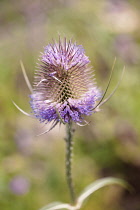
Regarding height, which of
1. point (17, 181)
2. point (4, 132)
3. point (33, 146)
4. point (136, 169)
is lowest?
point (136, 169)

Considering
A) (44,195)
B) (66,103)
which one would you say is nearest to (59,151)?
(44,195)

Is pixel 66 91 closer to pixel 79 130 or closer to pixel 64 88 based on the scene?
pixel 64 88

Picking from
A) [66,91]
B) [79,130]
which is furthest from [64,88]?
[79,130]

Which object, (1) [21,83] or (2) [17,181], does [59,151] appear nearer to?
(2) [17,181]

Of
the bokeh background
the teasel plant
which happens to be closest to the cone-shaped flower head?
the teasel plant

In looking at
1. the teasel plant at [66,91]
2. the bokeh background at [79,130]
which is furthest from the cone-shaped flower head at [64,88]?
the bokeh background at [79,130]

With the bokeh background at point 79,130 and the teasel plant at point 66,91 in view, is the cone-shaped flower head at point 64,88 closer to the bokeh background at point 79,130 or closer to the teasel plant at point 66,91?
the teasel plant at point 66,91

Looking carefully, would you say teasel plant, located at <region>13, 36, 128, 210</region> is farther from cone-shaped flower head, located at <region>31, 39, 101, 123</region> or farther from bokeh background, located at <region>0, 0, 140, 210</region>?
bokeh background, located at <region>0, 0, 140, 210</region>
